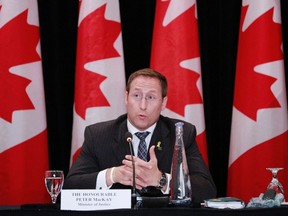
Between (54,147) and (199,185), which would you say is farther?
(54,147)

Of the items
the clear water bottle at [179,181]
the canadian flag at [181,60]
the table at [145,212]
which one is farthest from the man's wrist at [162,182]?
the canadian flag at [181,60]

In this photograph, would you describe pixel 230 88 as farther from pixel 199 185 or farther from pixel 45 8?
pixel 199 185

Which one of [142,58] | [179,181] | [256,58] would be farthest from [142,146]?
[142,58]

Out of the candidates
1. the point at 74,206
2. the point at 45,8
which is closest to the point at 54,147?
the point at 45,8

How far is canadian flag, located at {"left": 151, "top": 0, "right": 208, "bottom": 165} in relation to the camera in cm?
460

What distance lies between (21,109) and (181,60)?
136 centimetres

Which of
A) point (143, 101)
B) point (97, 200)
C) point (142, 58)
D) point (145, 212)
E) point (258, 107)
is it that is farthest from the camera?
point (142, 58)

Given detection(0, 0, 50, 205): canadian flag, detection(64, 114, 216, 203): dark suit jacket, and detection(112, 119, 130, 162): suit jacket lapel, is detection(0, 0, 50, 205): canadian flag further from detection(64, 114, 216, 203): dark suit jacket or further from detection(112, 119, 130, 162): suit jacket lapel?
detection(112, 119, 130, 162): suit jacket lapel

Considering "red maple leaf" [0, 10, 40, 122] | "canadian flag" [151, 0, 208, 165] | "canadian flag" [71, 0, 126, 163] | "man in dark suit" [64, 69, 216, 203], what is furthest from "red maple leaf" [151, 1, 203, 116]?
"red maple leaf" [0, 10, 40, 122]

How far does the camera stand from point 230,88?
17.4ft

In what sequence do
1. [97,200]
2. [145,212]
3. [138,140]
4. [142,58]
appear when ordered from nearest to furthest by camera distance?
[145,212]
[97,200]
[138,140]
[142,58]

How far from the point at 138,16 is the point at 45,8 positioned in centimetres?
88

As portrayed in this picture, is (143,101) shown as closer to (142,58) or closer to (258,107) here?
(258,107)

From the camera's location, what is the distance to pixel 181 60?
15.2ft
